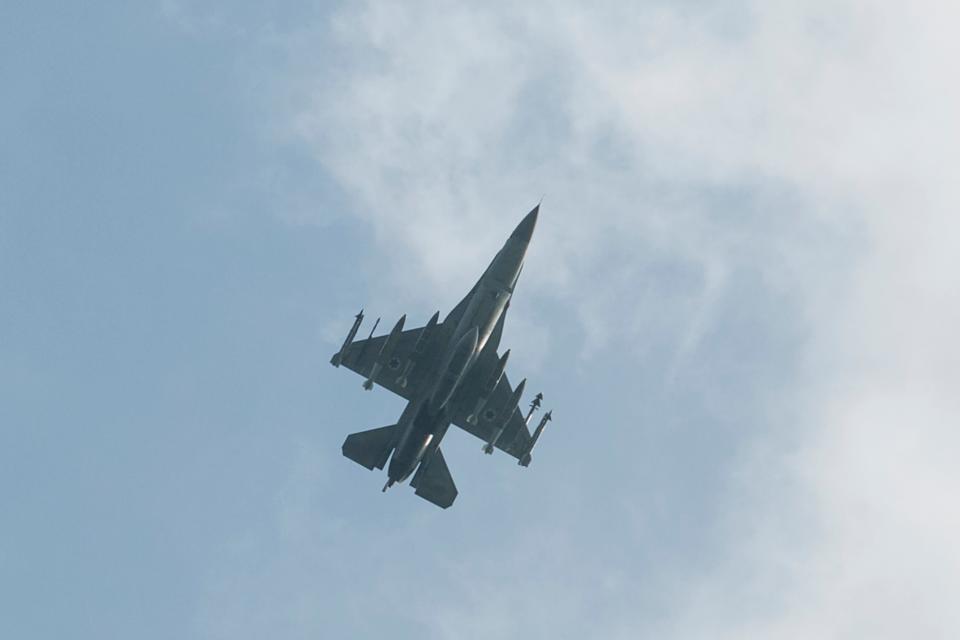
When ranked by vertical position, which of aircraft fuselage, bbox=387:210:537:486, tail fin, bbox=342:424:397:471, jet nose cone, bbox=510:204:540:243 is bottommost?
tail fin, bbox=342:424:397:471

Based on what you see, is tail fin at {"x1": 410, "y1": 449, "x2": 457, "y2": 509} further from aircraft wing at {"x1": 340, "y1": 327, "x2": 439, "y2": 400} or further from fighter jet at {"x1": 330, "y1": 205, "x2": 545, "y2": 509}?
aircraft wing at {"x1": 340, "y1": 327, "x2": 439, "y2": 400}

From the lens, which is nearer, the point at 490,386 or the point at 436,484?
the point at 490,386

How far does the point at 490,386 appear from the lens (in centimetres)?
8019

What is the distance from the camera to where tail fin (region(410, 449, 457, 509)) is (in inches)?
3265

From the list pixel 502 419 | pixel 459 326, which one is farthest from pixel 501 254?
pixel 502 419

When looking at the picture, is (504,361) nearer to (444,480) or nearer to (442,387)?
(442,387)

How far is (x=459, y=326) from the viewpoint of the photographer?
7819 cm

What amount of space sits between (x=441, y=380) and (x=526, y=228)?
10.0 metres

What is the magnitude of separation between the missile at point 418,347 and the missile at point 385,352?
134 centimetres

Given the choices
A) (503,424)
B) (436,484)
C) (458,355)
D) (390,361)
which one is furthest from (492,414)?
(458,355)

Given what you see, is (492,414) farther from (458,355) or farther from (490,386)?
(458,355)

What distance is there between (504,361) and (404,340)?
264 inches

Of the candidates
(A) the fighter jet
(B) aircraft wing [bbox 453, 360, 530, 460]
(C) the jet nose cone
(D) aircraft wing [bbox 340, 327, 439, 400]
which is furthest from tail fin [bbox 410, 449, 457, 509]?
(C) the jet nose cone

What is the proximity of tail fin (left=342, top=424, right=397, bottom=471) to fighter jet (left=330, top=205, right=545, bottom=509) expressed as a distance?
0.06 m
